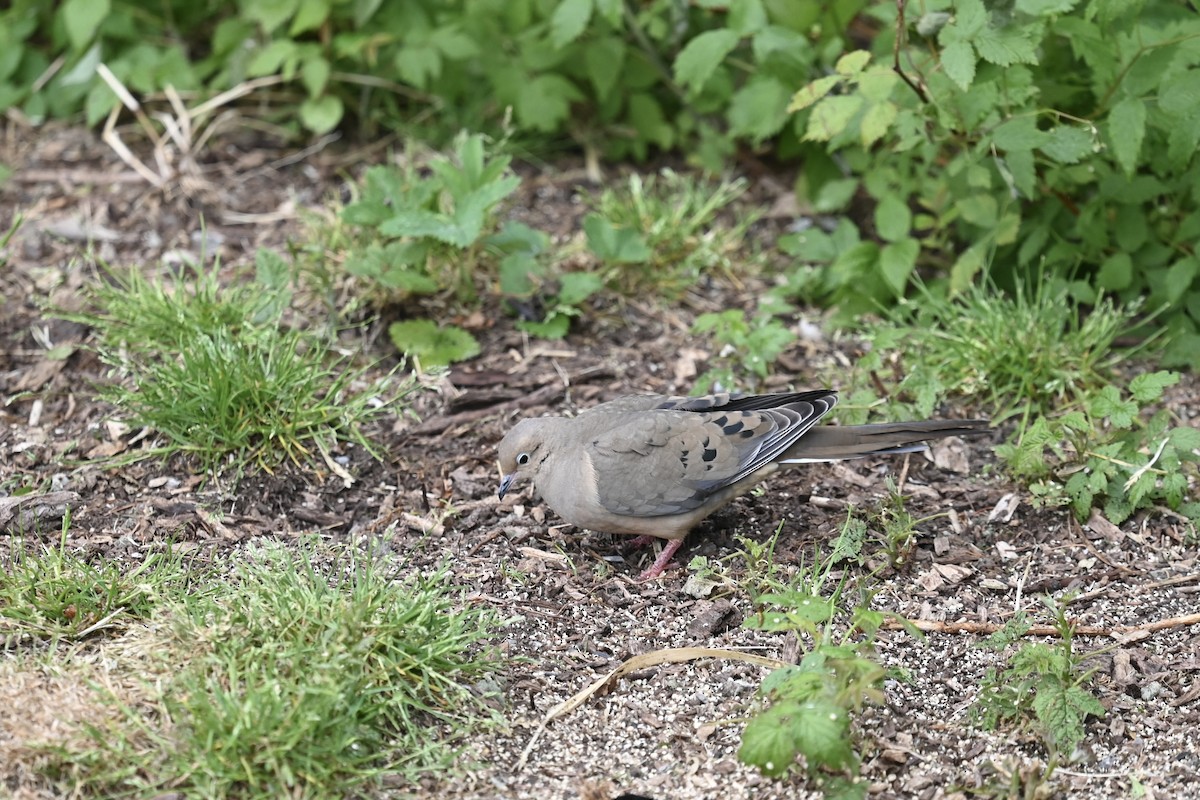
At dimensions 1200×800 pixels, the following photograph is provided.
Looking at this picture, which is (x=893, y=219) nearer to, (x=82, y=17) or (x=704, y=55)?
(x=704, y=55)

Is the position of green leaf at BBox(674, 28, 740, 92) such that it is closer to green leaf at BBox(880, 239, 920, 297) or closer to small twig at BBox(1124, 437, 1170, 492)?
→ green leaf at BBox(880, 239, 920, 297)

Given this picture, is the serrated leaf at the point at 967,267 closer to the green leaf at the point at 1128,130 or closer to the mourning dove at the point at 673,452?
the green leaf at the point at 1128,130

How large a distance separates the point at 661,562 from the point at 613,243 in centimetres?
178

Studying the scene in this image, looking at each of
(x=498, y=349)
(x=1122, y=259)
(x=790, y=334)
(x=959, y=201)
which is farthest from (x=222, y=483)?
(x=1122, y=259)

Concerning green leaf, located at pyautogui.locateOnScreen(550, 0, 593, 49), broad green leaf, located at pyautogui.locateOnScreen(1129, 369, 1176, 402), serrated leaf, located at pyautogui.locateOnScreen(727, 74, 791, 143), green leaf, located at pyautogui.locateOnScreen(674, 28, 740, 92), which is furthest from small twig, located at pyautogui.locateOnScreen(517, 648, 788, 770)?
green leaf, located at pyautogui.locateOnScreen(550, 0, 593, 49)

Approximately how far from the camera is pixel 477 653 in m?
3.99

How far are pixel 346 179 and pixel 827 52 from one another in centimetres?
243

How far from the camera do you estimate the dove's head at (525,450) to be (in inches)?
183

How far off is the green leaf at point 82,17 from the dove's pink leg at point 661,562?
4.18 metres

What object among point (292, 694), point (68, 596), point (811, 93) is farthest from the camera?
point (811, 93)

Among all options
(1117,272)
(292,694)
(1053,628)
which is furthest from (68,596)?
(1117,272)

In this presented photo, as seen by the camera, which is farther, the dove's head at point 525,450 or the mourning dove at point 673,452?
the dove's head at point 525,450

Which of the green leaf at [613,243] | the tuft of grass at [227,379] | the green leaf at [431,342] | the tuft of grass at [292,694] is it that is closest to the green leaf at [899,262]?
the green leaf at [613,243]

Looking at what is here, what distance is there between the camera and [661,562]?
4.60m
